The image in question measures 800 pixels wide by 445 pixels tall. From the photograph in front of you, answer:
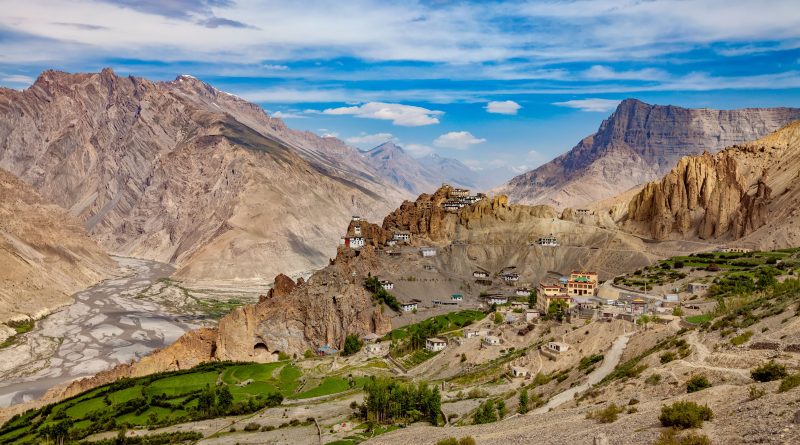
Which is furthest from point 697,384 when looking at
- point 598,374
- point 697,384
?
point 598,374

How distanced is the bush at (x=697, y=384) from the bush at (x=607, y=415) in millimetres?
3363

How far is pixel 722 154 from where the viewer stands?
15750 centimetres

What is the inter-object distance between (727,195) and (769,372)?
124 m

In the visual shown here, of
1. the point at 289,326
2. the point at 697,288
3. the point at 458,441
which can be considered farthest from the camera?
the point at 289,326

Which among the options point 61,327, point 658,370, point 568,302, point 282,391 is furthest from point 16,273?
point 658,370

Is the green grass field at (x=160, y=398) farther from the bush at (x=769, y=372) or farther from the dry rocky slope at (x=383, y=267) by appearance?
the bush at (x=769, y=372)

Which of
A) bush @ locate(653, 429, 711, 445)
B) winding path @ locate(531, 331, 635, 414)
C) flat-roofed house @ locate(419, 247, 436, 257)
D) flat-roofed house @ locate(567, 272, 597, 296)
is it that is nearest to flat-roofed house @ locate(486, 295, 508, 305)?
flat-roofed house @ locate(567, 272, 597, 296)

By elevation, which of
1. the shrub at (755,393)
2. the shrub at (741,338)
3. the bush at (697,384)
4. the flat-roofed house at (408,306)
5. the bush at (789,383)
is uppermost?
the bush at (789,383)

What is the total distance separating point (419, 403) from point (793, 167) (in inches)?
4541

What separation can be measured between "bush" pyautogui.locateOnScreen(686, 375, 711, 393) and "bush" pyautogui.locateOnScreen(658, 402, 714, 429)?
620 cm

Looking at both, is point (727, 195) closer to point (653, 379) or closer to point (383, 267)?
point (383, 267)

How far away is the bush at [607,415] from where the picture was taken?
96.0ft

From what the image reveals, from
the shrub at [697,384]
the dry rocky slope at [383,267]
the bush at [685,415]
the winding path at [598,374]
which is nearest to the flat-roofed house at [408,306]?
the dry rocky slope at [383,267]

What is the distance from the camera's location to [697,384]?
3181 cm
